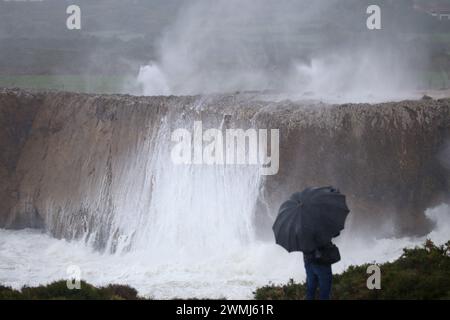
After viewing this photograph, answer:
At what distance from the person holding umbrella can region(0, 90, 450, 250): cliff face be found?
9849 millimetres

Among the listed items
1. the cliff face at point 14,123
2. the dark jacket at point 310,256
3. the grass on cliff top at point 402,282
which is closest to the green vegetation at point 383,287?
the grass on cliff top at point 402,282

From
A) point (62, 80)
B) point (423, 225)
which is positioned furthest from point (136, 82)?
point (423, 225)

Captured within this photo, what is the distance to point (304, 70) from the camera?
38812mm

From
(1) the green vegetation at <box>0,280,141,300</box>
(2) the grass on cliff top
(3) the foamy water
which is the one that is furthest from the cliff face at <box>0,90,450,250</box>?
(1) the green vegetation at <box>0,280,141,300</box>

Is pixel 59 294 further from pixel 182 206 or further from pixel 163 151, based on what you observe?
pixel 163 151

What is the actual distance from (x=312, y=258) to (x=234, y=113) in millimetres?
11975

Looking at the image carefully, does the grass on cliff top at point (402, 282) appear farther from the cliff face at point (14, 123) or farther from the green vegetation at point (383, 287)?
the cliff face at point (14, 123)

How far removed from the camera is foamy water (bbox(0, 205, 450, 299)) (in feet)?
59.5

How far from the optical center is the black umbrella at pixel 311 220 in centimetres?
984

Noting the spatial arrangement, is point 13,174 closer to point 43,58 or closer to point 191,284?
point 191,284

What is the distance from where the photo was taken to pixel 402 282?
10.9 m

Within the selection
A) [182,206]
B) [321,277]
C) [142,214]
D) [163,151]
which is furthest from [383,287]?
[163,151]

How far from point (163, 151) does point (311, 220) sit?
13.7m

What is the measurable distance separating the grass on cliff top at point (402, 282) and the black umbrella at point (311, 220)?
4.76 ft
